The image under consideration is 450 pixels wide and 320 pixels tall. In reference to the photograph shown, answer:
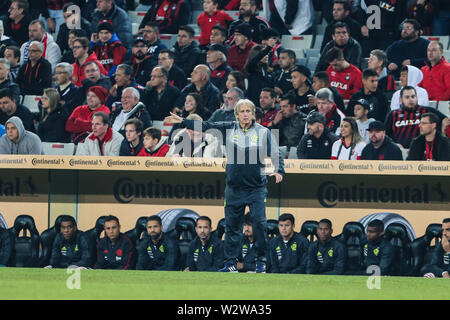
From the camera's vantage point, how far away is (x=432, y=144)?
11.4 m

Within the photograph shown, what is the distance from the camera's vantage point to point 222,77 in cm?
1384

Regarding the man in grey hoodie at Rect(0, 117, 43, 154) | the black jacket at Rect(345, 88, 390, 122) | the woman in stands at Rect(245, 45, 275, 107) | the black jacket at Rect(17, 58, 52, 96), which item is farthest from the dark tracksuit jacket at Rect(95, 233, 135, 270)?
the black jacket at Rect(17, 58, 52, 96)

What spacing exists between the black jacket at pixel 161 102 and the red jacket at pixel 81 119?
0.77 m

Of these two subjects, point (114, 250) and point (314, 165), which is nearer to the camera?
point (314, 165)

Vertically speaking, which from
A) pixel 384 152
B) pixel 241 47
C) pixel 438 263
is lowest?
pixel 438 263

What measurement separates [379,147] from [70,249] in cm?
419

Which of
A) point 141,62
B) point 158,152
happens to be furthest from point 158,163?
point 141,62

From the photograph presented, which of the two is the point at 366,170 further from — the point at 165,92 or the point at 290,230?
the point at 165,92

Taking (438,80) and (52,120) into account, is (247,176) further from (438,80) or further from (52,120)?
(438,80)

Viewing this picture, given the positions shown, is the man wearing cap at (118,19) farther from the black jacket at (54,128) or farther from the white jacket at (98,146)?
the white jacket at (98,146)

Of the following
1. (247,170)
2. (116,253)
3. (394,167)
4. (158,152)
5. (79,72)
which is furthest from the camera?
(79,72)

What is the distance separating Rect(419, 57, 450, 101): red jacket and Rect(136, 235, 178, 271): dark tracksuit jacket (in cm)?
450

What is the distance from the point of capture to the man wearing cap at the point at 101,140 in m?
12.2

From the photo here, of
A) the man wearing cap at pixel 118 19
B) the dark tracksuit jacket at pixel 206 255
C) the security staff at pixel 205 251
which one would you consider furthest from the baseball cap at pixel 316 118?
the man wearing cap at pixel 118 19
